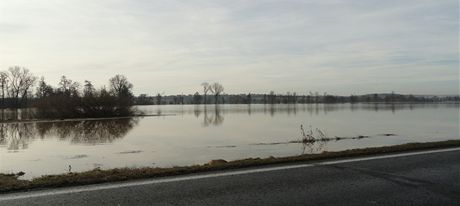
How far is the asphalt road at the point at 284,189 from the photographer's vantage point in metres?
7.50

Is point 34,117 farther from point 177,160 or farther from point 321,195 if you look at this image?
point 321,195

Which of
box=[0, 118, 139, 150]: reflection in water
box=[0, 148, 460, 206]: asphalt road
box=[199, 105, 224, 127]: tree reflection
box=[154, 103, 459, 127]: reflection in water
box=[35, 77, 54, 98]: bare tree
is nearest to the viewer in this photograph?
box=[0, 148, 460, 206]: asphalt road

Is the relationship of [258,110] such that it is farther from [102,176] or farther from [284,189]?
[284,189]

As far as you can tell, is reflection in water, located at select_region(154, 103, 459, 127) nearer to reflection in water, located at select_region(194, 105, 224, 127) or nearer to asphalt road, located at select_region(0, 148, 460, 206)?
reflection in water, located at select_region(194, 105, 224, 127)

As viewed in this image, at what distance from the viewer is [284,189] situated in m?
8.32

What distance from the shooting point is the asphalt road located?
24.6 ft

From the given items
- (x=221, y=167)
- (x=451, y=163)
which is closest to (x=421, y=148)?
(x=451, y=163)

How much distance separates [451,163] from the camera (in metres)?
11.3

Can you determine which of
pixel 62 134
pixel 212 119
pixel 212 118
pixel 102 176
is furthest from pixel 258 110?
pixel 102 176

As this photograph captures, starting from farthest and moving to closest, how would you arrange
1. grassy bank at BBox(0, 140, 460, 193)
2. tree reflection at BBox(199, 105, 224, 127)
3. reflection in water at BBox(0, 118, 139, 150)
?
tree reflection at BBox(199, 105, 224, 127), reflection in water at BBox(0, 118, 139, 150), grassy bank at BBox(0, 140, 460, 193)

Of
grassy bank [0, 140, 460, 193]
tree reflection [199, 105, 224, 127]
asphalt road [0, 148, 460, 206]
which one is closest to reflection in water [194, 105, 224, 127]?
tree reflection [199, 105, 224, 127]

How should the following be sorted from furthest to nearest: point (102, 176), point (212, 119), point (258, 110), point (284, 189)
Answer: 1. point (258, 110)
2. point (212, 119)
3. point (102, 176)
4. point (284, 189)

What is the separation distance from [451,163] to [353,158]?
232 cm

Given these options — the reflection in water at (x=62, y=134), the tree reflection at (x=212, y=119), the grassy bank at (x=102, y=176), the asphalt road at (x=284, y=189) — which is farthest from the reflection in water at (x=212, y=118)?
the asphalt road at (x=284, y=189)
